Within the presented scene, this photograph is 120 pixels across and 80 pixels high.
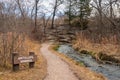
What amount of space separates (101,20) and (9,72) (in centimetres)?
2441

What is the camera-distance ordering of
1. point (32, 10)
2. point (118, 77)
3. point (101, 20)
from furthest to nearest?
point (32, 10), point (101, 20), point (118, 77)

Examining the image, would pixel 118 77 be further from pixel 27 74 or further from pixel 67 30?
pixel 67 30

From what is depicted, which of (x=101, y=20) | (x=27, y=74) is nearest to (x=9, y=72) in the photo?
(x=27, y=74)

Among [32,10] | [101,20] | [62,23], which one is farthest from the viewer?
[62,23]

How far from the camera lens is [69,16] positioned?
4503 cm

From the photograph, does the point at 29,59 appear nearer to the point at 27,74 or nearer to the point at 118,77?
the point at 27,74

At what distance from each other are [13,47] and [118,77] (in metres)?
5.57

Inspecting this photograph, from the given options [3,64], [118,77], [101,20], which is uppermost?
[101,20]

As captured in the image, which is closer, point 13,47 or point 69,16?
point 13,47

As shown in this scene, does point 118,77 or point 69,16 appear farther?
point 69,16

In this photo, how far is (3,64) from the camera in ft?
35.6

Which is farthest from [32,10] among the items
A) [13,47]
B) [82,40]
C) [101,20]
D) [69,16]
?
[13,47]

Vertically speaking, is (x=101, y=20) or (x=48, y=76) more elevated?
(x=101, y=20)

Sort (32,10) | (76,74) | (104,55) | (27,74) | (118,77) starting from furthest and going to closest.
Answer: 1. (32,10)
2. (104,55)
3. (118,77)
4. (76,74)
5. (27,74)
